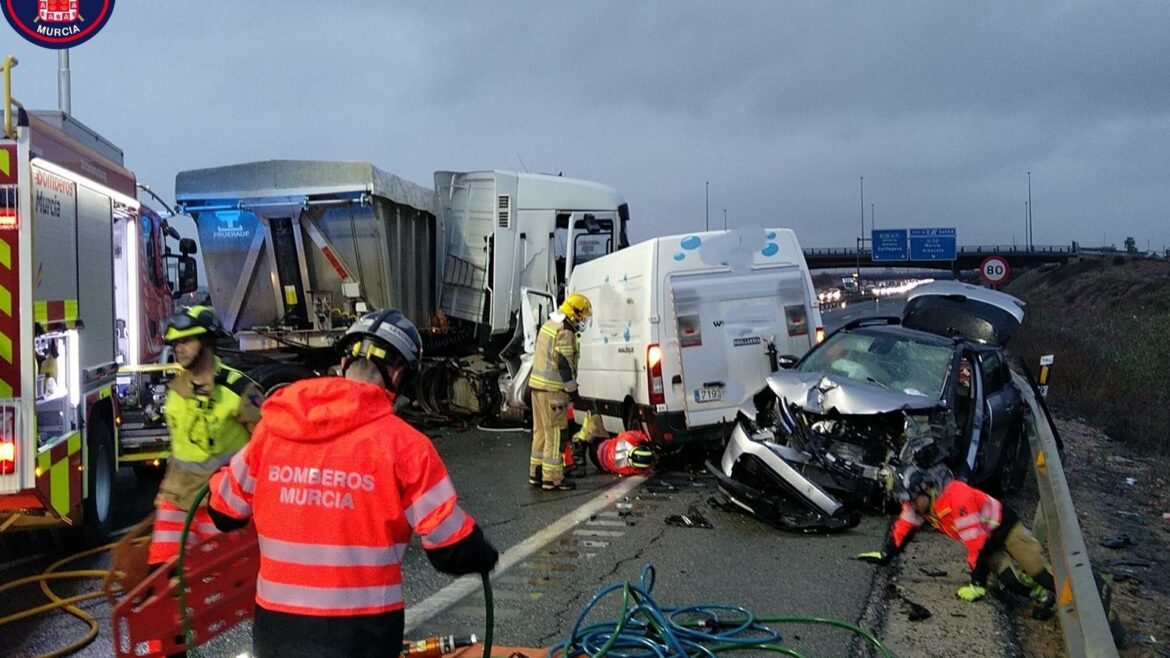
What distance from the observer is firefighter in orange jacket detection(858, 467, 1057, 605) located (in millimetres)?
5566

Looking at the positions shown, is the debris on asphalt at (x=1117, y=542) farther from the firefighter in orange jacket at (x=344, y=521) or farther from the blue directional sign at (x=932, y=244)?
the blue directional sign at (x=932, y=244)

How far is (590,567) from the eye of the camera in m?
6.42

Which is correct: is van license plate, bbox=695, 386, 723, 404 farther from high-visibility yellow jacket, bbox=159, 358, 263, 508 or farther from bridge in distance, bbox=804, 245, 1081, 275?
bridge in distance, bbox=804, 245, 1081, 275

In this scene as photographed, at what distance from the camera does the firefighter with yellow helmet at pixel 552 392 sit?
9.04 metres

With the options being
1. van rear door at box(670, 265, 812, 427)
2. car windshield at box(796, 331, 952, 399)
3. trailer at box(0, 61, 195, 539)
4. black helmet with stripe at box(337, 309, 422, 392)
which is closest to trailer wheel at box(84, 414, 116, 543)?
trailer at box(0, 61, 195, 539)

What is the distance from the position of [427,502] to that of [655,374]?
6.85m

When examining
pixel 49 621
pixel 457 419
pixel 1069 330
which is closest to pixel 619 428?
pixel 457 419

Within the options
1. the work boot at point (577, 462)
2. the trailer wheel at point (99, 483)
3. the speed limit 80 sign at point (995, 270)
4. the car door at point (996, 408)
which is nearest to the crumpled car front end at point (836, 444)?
the car door at point (996, 408)

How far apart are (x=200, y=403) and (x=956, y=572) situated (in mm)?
4702

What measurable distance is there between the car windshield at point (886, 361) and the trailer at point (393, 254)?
5.19 metres

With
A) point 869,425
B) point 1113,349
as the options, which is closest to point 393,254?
point 869,425

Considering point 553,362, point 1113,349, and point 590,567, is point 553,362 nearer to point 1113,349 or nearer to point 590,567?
point 590,567

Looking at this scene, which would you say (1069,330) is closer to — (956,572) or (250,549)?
(956,572)

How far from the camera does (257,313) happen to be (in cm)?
1236
